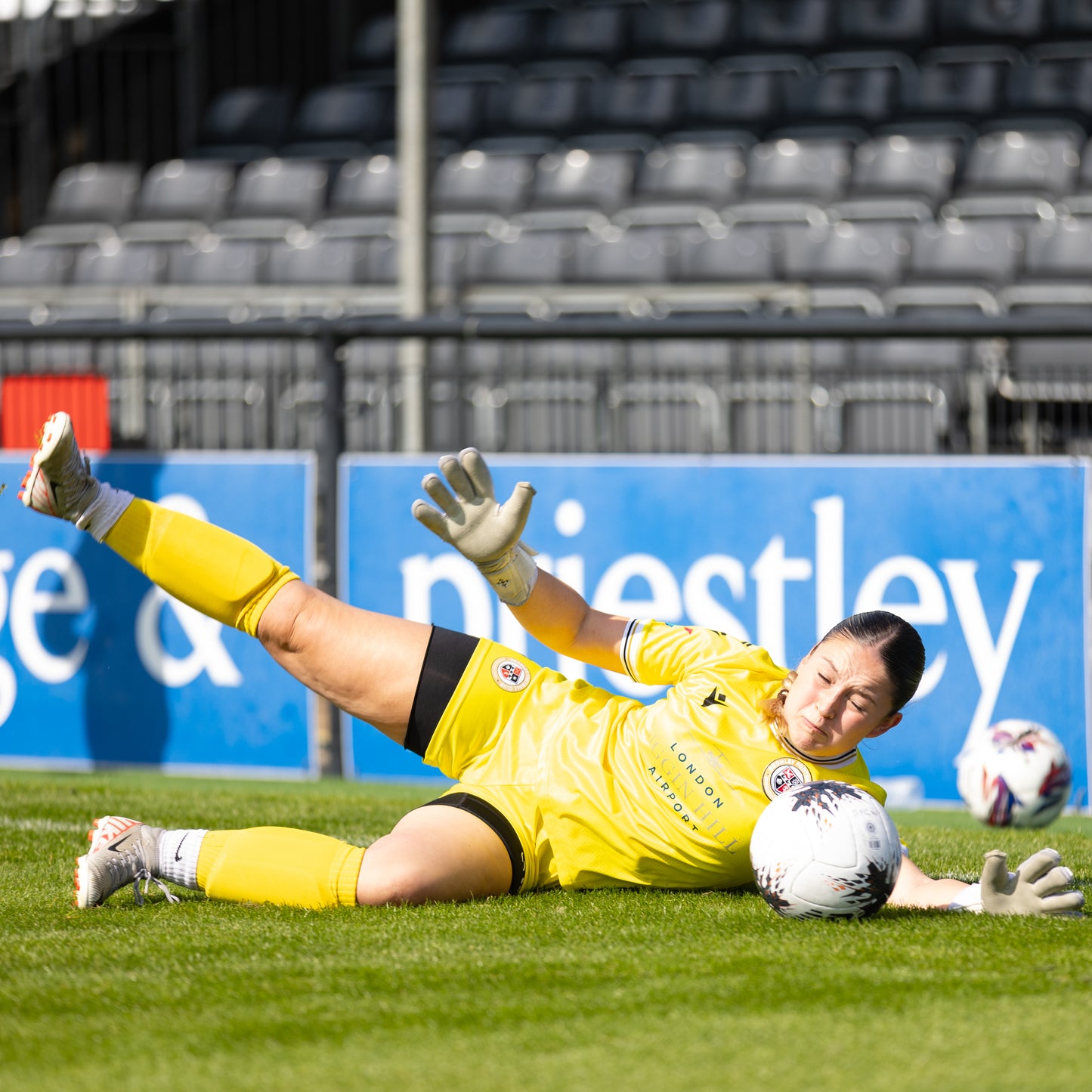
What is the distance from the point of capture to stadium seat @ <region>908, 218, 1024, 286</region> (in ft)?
A: 35.2

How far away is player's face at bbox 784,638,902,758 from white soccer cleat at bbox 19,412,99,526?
1.90m

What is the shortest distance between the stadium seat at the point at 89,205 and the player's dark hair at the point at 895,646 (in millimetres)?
11357

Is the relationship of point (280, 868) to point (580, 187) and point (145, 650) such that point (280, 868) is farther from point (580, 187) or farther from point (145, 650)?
point (580, 187)

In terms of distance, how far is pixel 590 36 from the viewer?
1465 centimetres

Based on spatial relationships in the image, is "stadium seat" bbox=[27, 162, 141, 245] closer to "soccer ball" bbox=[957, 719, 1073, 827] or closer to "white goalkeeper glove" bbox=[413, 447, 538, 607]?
"soccer ball" bbox=[957, 719, 1073, 827]

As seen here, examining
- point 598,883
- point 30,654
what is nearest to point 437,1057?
point 598,883

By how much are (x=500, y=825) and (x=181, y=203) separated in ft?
36.3

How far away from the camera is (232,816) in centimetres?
544

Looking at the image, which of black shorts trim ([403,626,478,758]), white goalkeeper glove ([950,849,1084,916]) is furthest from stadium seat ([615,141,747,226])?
white goalkeeper glove ([950,849,1084,916])

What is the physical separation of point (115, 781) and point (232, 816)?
4.33 feet

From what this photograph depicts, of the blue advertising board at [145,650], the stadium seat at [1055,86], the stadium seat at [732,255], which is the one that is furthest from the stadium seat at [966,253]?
Answer: the blue advertising board at [145,650]

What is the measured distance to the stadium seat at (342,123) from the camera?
14461 mm

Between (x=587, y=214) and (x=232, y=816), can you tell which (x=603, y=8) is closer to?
(x=587, y=214)

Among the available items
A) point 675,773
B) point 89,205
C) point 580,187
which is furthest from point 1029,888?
point 89,205
